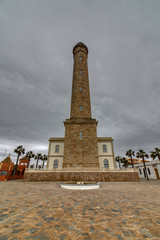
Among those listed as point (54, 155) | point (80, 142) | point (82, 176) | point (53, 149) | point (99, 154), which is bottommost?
point (82, 176)

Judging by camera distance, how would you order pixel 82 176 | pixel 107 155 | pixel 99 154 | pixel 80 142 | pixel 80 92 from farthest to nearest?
1. pixel 99 154
2. pixel 107 155
3. pixel 80 92
4. pixel 80 142
5. pixel 82 176

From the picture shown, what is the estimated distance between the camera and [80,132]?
68.4 ft

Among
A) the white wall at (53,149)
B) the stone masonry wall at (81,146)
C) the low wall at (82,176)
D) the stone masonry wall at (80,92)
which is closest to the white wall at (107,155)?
the stone masonry wall at (81,146)

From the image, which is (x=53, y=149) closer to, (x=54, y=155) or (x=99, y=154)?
(x=54, y=155)

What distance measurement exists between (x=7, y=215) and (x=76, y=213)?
7.44ft

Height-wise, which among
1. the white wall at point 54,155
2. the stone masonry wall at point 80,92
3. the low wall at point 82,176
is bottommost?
the low wall at point 82,176

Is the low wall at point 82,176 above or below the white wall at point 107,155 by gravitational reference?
below

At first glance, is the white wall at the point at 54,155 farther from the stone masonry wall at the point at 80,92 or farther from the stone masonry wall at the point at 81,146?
the stone masonry wall at the point at 80,92

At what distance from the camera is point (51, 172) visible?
632 inches

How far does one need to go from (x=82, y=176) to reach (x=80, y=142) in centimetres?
595

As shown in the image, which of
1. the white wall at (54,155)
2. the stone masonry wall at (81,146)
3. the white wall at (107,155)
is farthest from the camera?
the white wall at (107,155)

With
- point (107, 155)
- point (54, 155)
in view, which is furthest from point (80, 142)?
point (107, 155)

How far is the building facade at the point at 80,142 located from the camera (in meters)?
18.8

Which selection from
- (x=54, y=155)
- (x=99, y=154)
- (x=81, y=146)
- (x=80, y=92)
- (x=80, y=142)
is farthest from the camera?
(x=99, y=154)
